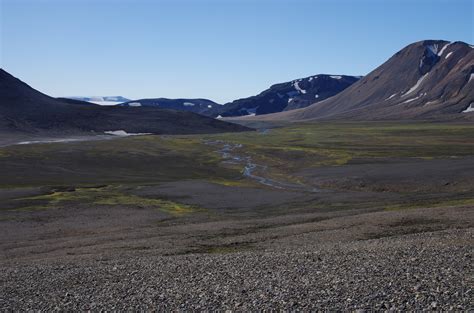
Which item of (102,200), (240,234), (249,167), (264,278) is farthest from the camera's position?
(249,167)

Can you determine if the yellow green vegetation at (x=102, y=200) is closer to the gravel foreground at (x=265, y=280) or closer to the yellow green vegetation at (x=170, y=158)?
the yellow green vegetation at (x=170, y=158)

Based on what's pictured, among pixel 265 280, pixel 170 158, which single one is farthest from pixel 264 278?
pixel 170 158

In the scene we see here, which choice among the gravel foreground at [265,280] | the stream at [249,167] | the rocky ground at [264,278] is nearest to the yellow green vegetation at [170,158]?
the stream at [249,167]

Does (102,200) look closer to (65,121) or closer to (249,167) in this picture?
(249,167)

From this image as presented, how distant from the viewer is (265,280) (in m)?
23.8

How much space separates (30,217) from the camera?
163 ft

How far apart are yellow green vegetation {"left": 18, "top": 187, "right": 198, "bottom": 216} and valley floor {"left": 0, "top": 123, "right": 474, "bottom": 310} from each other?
18cm

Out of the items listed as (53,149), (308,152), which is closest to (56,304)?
(308,152)

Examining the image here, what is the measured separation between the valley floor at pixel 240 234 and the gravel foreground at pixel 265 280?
81mm

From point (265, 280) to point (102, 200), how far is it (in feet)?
125

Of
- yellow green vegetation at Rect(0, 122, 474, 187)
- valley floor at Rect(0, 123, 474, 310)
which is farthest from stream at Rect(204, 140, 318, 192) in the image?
yellow green vegetation at Rect(0, 122, 474, 187)

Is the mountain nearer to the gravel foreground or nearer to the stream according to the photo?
the stream

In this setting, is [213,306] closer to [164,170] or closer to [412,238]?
[412,238]

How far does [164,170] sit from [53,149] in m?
35.6
